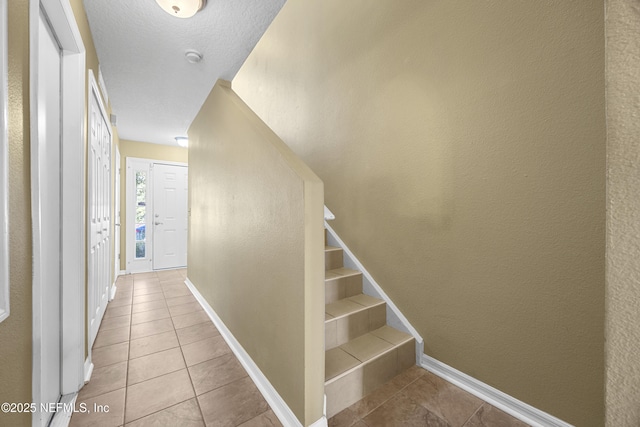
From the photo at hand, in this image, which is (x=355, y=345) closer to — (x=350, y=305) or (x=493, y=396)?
(x=350, y=305)

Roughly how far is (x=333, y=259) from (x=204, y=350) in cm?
129

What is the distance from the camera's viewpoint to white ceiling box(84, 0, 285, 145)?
201 centimetres

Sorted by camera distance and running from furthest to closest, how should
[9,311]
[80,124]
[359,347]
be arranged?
[359,347] < [80,124] < [9,311]

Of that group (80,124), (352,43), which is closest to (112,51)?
(80,124)

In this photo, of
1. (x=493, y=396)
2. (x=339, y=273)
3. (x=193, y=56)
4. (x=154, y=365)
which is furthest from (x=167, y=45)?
(x=493, y=396)

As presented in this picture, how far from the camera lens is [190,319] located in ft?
8.57

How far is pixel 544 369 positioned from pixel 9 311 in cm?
212

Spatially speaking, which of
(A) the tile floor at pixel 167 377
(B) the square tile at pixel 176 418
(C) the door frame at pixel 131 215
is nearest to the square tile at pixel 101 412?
(A) the tile floor at pixel 167 377

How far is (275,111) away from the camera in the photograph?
3260mm

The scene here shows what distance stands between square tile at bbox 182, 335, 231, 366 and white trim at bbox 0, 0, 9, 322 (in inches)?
57.1

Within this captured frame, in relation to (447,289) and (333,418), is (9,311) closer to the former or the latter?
(333,418)

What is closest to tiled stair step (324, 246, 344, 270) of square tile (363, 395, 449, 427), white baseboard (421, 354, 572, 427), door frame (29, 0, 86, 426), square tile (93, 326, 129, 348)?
white baseboard (421, 354, 572, 427)

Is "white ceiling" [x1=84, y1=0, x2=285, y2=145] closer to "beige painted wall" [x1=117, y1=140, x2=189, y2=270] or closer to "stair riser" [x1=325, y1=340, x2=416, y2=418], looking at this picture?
"beige painted wall" [x1=117, y1=140, x2=189, y2=270]

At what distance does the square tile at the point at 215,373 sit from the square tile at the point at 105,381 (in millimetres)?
426
